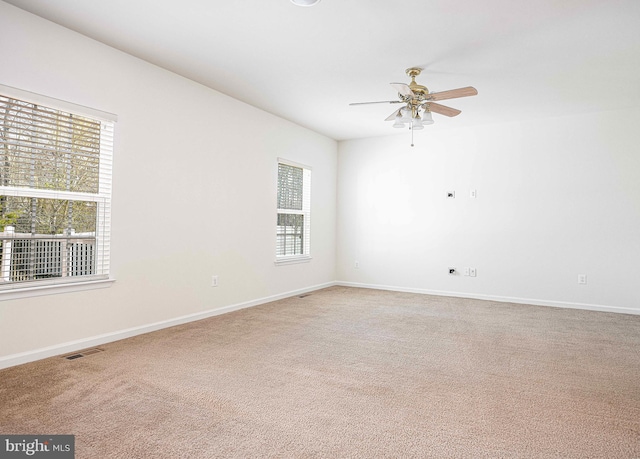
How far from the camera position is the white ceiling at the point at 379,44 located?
9.12ft

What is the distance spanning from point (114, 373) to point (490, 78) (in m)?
4.25

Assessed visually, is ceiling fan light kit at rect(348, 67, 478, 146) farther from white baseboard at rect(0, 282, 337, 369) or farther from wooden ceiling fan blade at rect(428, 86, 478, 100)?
white baseboard at rect(0, 282, 337, 369)

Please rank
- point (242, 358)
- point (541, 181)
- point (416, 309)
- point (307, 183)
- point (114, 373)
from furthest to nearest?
1. point (307, 183)
2. point (541, 181)
3. point (416, 309)
4. point (242, 358)
5. point (114, 373)

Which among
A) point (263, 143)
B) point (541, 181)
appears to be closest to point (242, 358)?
point (263, 143)

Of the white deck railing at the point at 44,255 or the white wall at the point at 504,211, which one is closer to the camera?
the white deck railing at the point at 44,255

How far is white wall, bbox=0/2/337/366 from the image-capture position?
2.93m

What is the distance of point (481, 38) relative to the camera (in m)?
3.16

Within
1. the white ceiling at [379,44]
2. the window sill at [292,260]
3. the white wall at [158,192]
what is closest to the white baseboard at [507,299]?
the window sill at [292,260]

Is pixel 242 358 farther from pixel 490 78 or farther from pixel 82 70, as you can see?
pixel 490 78

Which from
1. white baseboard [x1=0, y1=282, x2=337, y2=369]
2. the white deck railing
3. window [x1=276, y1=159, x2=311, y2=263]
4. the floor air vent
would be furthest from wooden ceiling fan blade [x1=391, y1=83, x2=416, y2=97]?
the floor air vent

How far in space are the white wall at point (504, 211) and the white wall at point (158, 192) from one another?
5.62 feet

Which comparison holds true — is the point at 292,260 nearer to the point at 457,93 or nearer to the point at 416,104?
the point at 416,104

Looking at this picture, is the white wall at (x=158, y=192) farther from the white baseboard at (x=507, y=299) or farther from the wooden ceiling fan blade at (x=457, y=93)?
the wooden ceiling fan blade at (x=457, y=93)

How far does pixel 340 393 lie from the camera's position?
7.88ft
